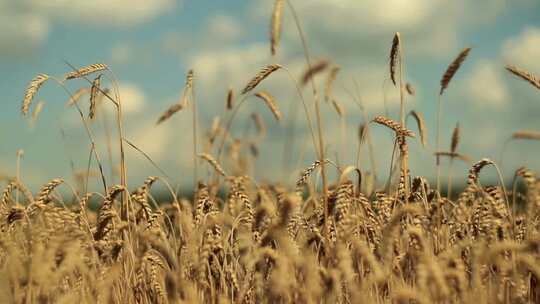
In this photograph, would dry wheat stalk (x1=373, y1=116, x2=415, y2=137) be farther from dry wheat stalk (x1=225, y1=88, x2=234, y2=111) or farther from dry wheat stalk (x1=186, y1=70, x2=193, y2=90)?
dry wheat stalk (x1=225, y1=88, x2=234, y2=111)

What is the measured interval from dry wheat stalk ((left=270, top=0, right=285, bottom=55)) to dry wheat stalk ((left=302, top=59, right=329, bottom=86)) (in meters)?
0.16

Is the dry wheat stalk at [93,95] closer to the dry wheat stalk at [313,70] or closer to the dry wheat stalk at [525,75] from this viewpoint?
the dry wheat stalk at [313,70]

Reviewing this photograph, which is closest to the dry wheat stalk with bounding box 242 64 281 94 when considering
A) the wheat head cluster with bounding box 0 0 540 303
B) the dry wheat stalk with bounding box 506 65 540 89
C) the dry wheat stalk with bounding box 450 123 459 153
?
the wheat head cluster with bounding box 0 0 540 303

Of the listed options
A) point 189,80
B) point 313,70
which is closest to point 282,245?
point 313,70

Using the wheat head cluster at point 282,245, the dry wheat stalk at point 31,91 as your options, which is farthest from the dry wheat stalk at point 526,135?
the dry wheat stalk at point 31,91

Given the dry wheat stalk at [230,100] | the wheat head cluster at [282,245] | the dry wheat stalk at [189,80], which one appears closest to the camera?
the wheat head cluster at [282,245]

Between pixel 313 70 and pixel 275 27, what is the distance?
0.71 feet

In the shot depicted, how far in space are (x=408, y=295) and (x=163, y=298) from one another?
4.43 ft

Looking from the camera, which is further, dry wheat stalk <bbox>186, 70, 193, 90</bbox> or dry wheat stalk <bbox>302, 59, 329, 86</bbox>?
dry wheat stalk <bbox>186, 70, 193, 90</bbox>

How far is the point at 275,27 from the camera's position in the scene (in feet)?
7.93

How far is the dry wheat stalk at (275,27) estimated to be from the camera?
7.82 ft

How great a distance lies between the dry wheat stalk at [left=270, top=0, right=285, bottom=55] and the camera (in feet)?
7.82

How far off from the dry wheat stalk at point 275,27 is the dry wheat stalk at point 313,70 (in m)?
0.16

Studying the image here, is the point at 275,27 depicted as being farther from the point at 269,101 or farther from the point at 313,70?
the point at 269,101
